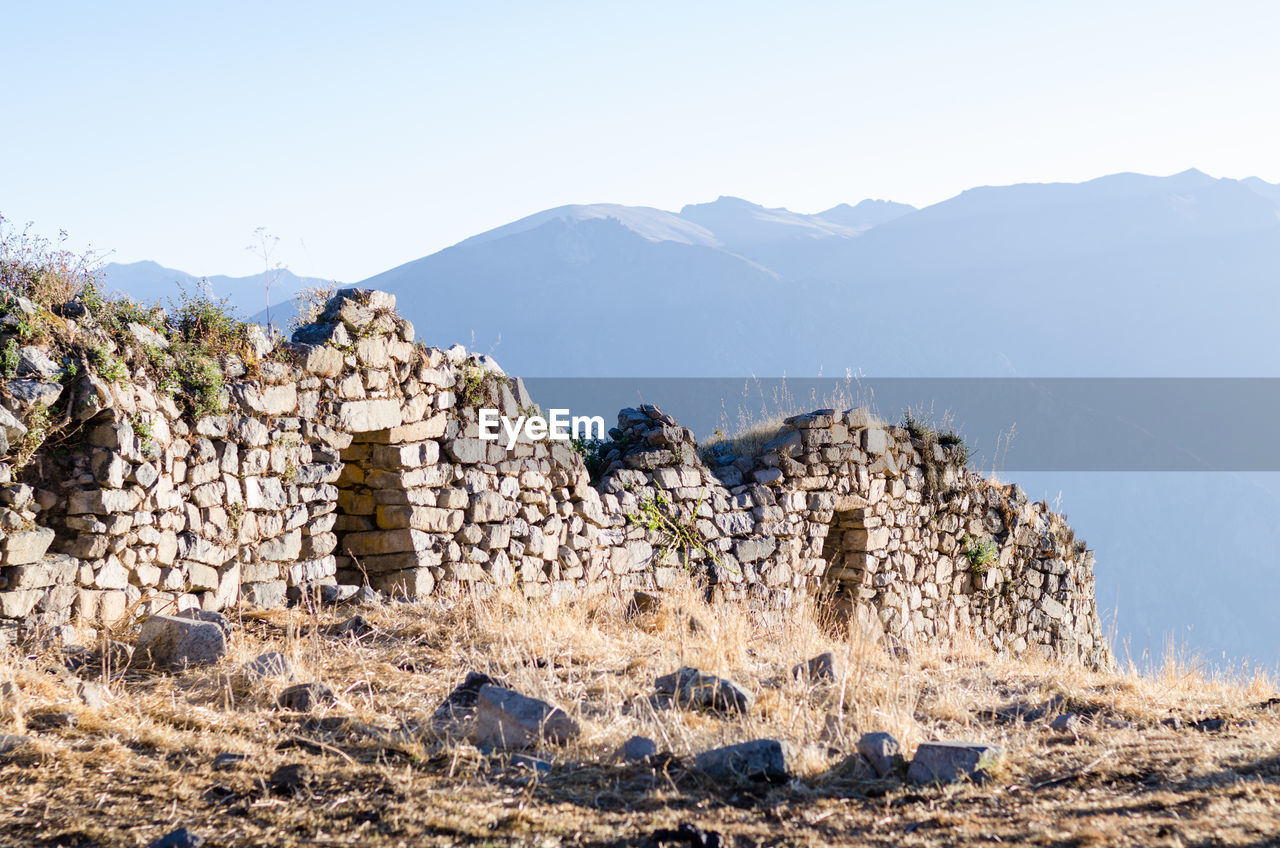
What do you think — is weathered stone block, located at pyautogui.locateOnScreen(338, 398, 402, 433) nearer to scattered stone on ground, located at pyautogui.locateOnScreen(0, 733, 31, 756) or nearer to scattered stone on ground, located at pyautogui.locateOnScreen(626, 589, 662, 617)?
scattered stone on ground, located at pyautogui.locateOnScreen(626, 589, 662, 617)

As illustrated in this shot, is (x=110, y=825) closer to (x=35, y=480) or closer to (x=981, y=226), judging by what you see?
(x=35, y=480)

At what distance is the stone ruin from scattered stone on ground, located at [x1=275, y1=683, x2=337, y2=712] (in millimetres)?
1578

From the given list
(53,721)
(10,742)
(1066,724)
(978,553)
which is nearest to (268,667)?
(53,721)

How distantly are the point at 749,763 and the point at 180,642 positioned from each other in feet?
10.3

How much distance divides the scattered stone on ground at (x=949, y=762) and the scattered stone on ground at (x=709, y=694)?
3.18ft

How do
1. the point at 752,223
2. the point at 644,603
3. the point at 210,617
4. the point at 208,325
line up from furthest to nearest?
the point at 752,223 → the point at 644,603 → the point at 208,325 → the point at 210,617

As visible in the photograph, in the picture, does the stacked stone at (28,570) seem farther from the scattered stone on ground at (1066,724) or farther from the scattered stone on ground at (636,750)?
the scattered stone on ground at (1066,724)

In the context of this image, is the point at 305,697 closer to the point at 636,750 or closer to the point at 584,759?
the point at 584,759

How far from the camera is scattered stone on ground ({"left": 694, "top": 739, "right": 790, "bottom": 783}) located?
3.70 metres

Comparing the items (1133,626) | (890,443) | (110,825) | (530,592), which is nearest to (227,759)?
(110,825)

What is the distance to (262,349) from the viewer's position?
6.73m

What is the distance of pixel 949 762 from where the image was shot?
381 cm

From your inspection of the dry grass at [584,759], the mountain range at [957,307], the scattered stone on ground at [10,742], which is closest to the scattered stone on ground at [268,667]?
the dry grass at [584,759]

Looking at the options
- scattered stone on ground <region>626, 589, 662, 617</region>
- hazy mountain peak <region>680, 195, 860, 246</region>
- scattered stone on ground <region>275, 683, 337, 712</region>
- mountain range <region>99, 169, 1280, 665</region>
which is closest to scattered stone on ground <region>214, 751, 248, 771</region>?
scattered stone on ground <region>275, 683, 337, 712</region>
